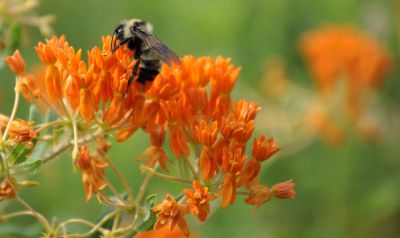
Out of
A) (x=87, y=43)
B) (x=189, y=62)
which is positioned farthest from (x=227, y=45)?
(x=189, y=62)

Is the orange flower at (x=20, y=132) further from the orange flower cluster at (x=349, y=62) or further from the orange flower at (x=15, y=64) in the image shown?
the orange flower cluster at (x=349, y=62)

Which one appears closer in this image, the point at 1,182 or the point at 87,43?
the point at 1,182

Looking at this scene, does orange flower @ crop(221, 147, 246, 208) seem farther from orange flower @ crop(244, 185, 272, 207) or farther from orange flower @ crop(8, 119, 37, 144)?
orange flower @ crop(8, 119, 37, 144)

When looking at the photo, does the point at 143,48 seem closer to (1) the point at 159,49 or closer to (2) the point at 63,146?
(1) the point at 159,49

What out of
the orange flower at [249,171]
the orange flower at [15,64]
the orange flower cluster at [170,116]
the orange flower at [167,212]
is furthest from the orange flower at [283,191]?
the orange flower at [15,64]

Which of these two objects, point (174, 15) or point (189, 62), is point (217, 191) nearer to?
point (189, 62)
